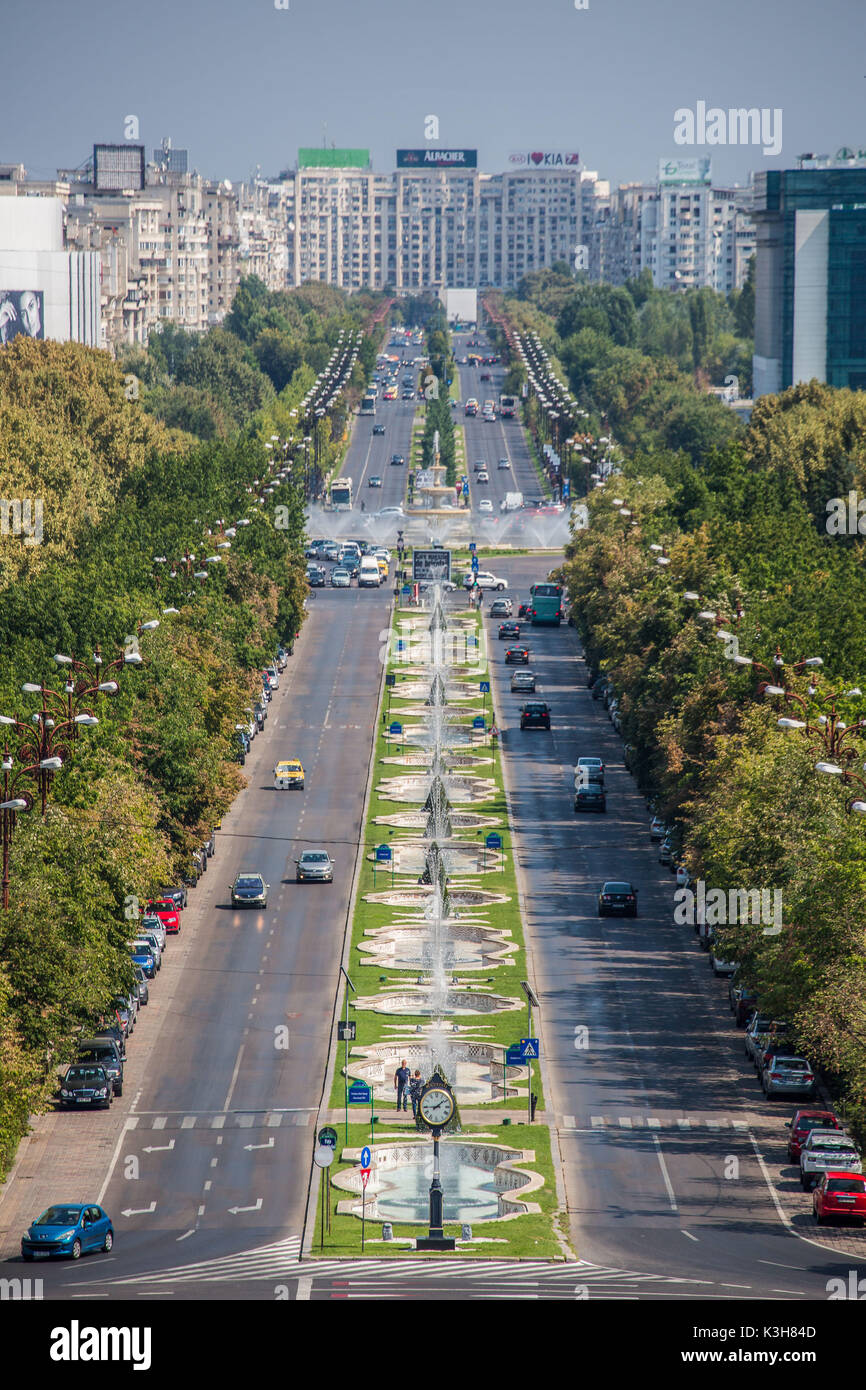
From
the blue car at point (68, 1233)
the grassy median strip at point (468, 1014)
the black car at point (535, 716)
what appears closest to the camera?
→ the blue car at point (68, 1233)

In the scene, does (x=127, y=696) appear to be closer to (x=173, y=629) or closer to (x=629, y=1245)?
(x=173, y=629)

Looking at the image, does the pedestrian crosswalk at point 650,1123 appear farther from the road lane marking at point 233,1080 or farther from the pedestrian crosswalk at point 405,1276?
the pedestrian crosswalk at point 405,1276

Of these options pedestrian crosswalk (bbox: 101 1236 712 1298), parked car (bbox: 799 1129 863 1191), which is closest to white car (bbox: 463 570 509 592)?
parked car (bbox: 799 1129 863 1191)

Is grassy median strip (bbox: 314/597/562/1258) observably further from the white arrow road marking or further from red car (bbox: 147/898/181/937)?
red car (bbox: 147/898/181/937)

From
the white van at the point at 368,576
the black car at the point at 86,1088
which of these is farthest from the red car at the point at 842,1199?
the white van at the point at 368,576

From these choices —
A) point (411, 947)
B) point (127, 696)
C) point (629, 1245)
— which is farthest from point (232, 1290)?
point (127, 696)

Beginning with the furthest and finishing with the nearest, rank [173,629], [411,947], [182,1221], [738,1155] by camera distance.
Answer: [173,629]
[411,947]
[738,1155]
[182,1221]

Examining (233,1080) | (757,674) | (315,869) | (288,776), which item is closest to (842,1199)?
(233,1080)
